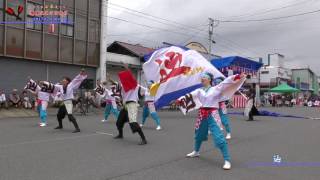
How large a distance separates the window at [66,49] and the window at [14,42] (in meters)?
3.13

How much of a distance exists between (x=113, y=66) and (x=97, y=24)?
155 inches

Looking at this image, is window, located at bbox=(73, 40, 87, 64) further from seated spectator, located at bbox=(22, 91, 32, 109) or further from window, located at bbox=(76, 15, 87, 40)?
seated spectator, located at bbox=(22, 91, 32, 109)

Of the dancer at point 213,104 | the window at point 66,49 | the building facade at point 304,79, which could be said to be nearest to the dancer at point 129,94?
the dancer at point 213,104

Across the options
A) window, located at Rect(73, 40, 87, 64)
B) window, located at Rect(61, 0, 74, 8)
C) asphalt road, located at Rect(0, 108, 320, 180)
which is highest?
window, located at Rect(61, 0, 74, 8)

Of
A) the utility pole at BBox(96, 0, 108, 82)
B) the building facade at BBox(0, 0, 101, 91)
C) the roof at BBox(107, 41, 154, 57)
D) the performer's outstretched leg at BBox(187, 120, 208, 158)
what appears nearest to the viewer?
the performer's outstretched leg at BBox(187, 120, 208, 158)

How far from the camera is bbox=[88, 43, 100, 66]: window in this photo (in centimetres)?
2850

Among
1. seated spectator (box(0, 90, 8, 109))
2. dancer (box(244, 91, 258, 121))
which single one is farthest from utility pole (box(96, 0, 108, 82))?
dancer (box(244, 91, 258, 121))

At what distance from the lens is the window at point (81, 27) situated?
27.5 metres

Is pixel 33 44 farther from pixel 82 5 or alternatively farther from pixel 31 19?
pixel 82 5

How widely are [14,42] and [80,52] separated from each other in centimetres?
532

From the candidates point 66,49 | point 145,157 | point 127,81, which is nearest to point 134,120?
point 127,81

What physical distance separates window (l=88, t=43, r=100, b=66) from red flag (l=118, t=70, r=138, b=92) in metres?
18.5

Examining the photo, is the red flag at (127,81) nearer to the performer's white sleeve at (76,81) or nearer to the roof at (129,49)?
the performer's white sleeve at (76,81)

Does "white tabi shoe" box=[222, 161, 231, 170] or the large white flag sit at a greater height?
the large white flag
